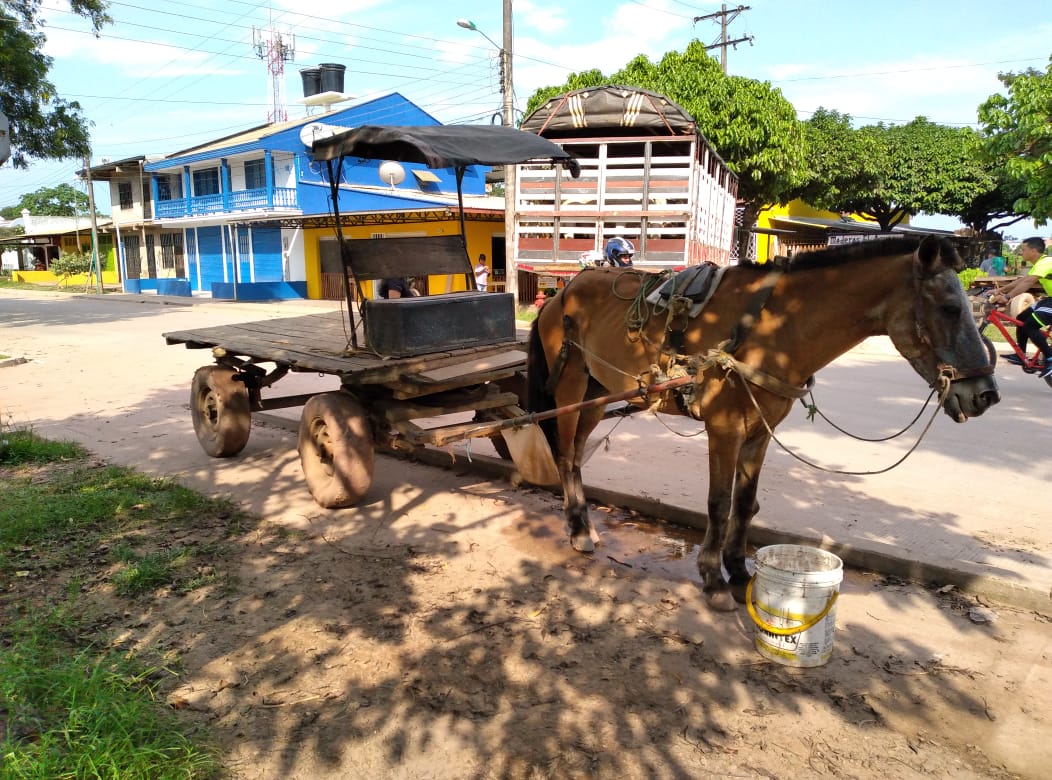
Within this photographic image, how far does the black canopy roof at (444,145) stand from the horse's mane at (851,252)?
204 cm

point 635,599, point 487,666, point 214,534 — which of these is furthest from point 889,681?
point 214,534

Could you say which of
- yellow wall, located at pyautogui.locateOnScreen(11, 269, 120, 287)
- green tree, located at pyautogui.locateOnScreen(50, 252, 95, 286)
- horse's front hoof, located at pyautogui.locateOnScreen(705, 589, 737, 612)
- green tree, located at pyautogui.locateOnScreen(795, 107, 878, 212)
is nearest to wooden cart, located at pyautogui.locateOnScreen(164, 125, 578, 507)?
horse's front hoof, located at pyautogui.locateOnScreen(705, 589, 737, 612)

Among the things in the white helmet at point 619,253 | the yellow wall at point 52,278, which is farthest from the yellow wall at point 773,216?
the yellow wall at point 52,278

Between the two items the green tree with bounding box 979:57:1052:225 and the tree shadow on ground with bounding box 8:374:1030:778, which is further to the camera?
the green tree with bounding box 979:57:1052:225

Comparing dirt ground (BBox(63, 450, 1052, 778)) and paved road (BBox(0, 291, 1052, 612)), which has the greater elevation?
paved road (BBox(0, 291, 1052, 612))

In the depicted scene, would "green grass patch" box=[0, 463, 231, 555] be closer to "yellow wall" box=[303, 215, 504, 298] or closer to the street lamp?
the street lamp

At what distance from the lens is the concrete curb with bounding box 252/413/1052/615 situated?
371cm

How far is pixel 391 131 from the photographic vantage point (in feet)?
15.0

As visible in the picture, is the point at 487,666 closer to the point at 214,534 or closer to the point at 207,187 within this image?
the point at 214,534

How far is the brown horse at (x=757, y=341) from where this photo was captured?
289 cm

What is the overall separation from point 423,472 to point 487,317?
1706 mm

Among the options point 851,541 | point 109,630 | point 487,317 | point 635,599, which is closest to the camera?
point 109,630

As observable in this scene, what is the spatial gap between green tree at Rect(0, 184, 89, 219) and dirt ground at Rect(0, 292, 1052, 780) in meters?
85.8

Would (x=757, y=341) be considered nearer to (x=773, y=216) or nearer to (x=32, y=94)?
(x=32, y=94)
